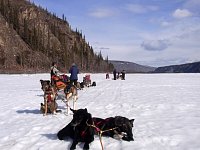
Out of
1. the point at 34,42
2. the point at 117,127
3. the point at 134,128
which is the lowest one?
the point at 134,128

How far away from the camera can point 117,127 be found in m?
8.55

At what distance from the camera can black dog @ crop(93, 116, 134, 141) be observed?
27.7 feet

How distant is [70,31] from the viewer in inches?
6973

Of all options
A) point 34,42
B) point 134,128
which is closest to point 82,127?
point 134,128

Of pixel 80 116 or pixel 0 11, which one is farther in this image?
pixel 0 11

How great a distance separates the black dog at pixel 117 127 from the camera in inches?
333

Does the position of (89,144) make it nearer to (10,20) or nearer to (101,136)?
(101,136)

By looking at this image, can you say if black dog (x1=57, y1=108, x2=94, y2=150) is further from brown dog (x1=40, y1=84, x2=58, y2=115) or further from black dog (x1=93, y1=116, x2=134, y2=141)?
brown dog (x1=40, y1=84, x2=58, y2=115)

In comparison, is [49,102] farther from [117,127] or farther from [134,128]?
[117,127]

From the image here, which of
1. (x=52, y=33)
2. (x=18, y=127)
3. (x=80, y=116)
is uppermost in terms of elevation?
A: (x=52, y=33)

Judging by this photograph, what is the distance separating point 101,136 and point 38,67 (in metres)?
104

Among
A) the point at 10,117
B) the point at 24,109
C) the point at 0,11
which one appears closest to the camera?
the point at 10,117

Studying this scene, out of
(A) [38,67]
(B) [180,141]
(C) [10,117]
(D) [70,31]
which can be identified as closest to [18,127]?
(C) [10,117]

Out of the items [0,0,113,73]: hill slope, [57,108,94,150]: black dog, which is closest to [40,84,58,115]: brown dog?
[57,108,94,150]: black dog
